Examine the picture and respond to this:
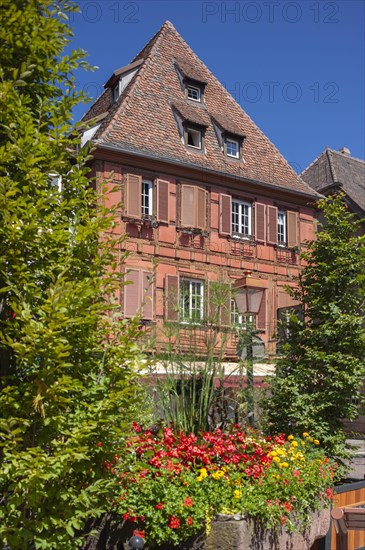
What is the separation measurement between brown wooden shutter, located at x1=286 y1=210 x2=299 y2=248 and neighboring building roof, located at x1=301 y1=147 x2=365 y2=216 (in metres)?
4.83

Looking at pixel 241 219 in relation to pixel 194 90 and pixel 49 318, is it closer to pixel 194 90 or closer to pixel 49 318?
pixel 194 90

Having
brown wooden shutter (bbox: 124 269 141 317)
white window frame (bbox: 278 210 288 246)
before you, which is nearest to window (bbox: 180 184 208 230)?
brown wooden shutter (bbox: 124 269 141 317)

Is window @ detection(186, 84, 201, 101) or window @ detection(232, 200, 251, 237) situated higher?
window @ detection(186, 84, 201, 101)

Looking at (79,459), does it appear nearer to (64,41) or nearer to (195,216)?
(64,41)

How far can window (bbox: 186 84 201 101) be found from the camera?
2439 cm

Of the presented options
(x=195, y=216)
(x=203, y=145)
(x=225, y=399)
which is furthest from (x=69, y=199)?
(x=203, y=145)

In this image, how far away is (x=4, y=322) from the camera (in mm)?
4762

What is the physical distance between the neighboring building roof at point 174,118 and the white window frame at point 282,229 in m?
0.90

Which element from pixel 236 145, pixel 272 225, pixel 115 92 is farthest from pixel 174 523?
pixel 115 92

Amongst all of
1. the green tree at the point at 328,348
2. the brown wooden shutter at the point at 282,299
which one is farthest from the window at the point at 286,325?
the brown wooden shutter at the point at 282,299

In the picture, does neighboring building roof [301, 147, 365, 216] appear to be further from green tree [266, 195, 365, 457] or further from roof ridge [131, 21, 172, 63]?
green tree [266, 195, 365, 457]

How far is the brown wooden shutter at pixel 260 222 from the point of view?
23750mm

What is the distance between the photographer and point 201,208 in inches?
880

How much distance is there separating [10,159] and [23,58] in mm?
894
